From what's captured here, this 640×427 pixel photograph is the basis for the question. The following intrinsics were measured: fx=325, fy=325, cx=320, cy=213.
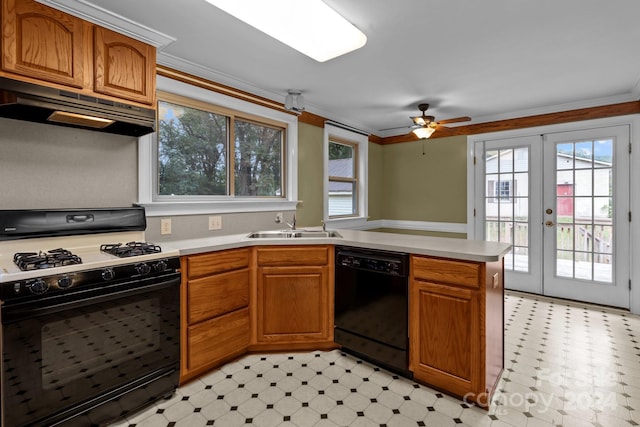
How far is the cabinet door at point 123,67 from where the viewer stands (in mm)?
1875

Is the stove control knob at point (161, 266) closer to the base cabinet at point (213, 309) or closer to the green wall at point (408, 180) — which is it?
the base cabinet at point (213, 309)

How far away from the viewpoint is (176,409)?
73.6 inches

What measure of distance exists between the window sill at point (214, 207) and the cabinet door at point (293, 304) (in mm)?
728

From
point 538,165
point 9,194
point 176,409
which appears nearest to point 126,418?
point 176,409

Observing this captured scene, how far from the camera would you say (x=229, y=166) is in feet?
9.87

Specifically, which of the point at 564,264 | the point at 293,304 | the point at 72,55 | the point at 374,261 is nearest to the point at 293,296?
the point at 293,304

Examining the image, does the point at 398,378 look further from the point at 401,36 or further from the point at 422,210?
the point at 422,210

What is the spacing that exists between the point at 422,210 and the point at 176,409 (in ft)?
12.9

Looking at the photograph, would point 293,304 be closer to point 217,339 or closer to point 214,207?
point 217,339

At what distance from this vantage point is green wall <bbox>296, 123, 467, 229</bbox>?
383 cm

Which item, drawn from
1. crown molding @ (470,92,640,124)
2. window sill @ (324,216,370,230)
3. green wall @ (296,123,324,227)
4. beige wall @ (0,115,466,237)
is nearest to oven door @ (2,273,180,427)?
beige wall @ (0,115,466,237)

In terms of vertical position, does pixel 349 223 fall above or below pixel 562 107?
below

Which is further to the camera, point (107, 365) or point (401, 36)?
point (401, 36)

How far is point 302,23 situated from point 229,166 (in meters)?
1.54
